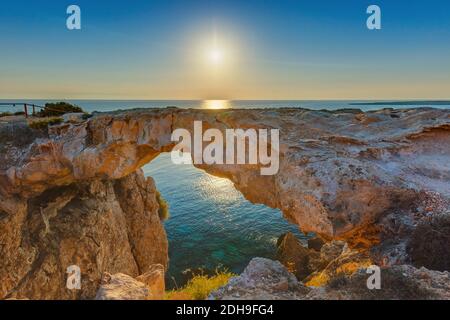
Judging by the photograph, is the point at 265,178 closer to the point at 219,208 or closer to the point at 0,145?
the point at 0,145

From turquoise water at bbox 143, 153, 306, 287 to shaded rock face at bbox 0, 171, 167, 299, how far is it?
15.4 feet

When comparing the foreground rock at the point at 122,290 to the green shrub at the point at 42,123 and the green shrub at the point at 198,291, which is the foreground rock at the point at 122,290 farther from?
the green shrub at the point at 42,123

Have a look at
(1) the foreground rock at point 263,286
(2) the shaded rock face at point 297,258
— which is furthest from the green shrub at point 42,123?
(2) the shaded rock face at point 297,258

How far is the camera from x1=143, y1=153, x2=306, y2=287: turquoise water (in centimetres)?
2339

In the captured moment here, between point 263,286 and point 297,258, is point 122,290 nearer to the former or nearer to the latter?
point 263,286

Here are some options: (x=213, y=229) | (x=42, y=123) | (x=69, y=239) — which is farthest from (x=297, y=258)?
(x=42, y=123)

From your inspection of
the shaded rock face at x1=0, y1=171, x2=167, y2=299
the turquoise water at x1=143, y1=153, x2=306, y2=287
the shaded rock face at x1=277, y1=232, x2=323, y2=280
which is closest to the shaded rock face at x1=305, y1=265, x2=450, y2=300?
the shaded rock face at x1=0, y1=171, x2=167, y2=299

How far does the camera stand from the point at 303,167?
28.1 feet

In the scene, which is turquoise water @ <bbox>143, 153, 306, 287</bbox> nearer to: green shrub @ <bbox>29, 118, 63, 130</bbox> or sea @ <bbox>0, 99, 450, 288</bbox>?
sea @ <bbox>0, 99, 450, 288</bbox>

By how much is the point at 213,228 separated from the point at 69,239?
627 inches

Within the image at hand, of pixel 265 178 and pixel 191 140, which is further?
pixel 191 140

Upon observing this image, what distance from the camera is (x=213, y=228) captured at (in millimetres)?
28812
